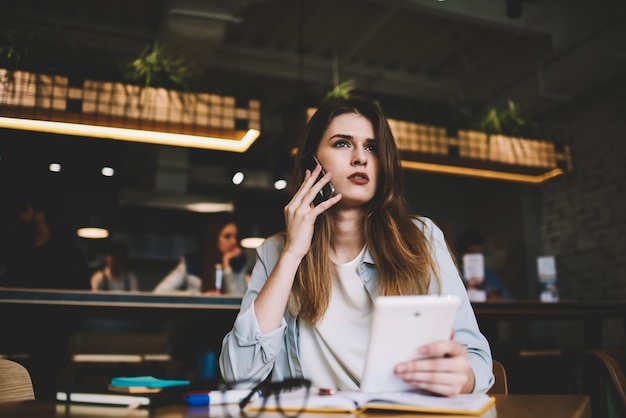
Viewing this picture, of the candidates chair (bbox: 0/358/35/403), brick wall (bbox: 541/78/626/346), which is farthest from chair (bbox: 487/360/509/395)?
brick wall (bbox: 541/78/626/346)

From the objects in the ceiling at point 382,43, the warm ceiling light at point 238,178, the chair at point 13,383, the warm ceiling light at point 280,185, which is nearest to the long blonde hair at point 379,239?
the chair at point 13,383

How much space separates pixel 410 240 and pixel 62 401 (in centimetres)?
85

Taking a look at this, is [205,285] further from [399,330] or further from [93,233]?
[399,330]

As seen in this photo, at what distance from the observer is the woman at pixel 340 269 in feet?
3.98

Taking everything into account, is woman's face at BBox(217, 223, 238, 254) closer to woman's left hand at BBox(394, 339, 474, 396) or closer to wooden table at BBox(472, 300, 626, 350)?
wooden table at BBox(472, 300, 626, 350)

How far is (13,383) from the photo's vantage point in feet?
3.97

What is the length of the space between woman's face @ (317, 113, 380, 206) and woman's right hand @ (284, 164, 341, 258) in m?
0.11

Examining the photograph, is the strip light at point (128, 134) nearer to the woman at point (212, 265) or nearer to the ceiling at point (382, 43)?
the ceiling at point (382, 43)

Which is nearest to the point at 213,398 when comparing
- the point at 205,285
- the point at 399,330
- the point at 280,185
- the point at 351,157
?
the point at 399,330

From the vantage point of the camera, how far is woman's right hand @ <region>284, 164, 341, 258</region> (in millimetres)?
1251

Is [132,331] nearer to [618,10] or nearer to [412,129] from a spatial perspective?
[412,129]

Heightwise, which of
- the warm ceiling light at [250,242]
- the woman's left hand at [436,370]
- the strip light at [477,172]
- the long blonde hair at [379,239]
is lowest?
the woman's left hand at [436,370]

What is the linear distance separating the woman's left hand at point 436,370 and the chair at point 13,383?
86 cm

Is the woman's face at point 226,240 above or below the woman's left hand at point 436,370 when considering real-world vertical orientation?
above
